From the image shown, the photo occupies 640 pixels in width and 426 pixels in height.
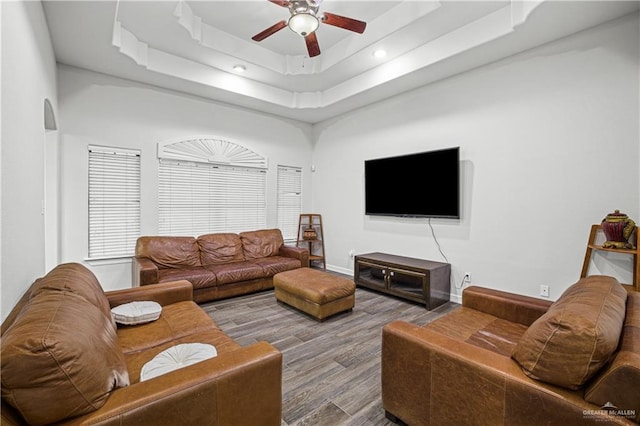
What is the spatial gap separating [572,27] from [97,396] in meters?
4.52

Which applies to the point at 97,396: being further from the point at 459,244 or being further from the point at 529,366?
the point at 459,244

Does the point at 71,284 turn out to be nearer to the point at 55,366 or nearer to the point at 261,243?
the point at 55,366

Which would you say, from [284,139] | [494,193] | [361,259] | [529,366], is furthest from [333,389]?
[284,139]

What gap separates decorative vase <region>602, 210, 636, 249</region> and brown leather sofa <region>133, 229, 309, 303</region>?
3.62 metres

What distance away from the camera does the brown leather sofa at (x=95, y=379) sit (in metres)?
0.90

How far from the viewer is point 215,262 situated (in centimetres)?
449

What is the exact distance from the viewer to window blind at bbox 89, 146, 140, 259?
155 inches

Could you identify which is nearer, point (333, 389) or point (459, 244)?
point (333, 389)

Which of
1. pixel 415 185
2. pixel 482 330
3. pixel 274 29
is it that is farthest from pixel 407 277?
pixel 274 29

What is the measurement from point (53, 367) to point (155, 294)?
1.70 meters

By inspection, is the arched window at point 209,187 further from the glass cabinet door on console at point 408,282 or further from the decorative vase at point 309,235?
the glass cabinet door on console at point 408,282

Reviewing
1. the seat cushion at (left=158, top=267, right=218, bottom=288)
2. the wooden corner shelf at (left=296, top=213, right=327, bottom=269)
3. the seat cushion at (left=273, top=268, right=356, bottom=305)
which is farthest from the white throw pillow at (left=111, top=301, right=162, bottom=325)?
the wooden corner shelf at (left=296, top=213, right=327, bottom=269)

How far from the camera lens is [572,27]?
291 centimetres

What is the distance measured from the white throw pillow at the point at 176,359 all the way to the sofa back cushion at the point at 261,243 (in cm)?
325
